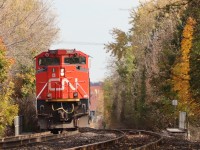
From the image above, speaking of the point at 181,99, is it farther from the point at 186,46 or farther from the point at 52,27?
the point at 52,27

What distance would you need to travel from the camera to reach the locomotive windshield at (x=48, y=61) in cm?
2559

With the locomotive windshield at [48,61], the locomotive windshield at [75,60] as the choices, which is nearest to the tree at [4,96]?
the locomotive windshield at [48,61]

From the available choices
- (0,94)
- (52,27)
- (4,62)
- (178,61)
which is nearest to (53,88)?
(4,62)

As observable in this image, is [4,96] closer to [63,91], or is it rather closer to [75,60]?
[63,91]

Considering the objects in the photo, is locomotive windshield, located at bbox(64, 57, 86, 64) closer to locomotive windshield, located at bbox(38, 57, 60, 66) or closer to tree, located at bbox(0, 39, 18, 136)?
locomotive windshield, located at bbox(38, 57, 60, 66)

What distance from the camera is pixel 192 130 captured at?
35000mm

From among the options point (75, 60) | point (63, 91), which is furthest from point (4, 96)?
point (75, 60)

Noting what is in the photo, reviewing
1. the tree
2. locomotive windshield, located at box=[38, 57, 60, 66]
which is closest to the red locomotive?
locomotive windshield, located at box=[38, 57, 60, 66]

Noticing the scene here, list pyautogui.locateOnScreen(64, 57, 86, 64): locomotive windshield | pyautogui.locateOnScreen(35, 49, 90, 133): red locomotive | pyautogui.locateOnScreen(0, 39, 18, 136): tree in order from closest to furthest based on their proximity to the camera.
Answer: pyautogui.locateOnScreen(35, 49, 90, 133): red locomotive
pyautogui.locateOnScreen(64, 57, 86, 64): locomotive windshield
pyautogui.locateOnScreen(0, 39, 18, 136): tree

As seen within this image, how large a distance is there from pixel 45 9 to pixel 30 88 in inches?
394

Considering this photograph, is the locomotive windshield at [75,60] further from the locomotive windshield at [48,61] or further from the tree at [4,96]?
the tree at [4,96]

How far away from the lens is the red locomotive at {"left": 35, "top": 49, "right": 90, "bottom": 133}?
25.3 metres

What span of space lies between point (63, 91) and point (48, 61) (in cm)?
175

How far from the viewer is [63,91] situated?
25375 millimetres
